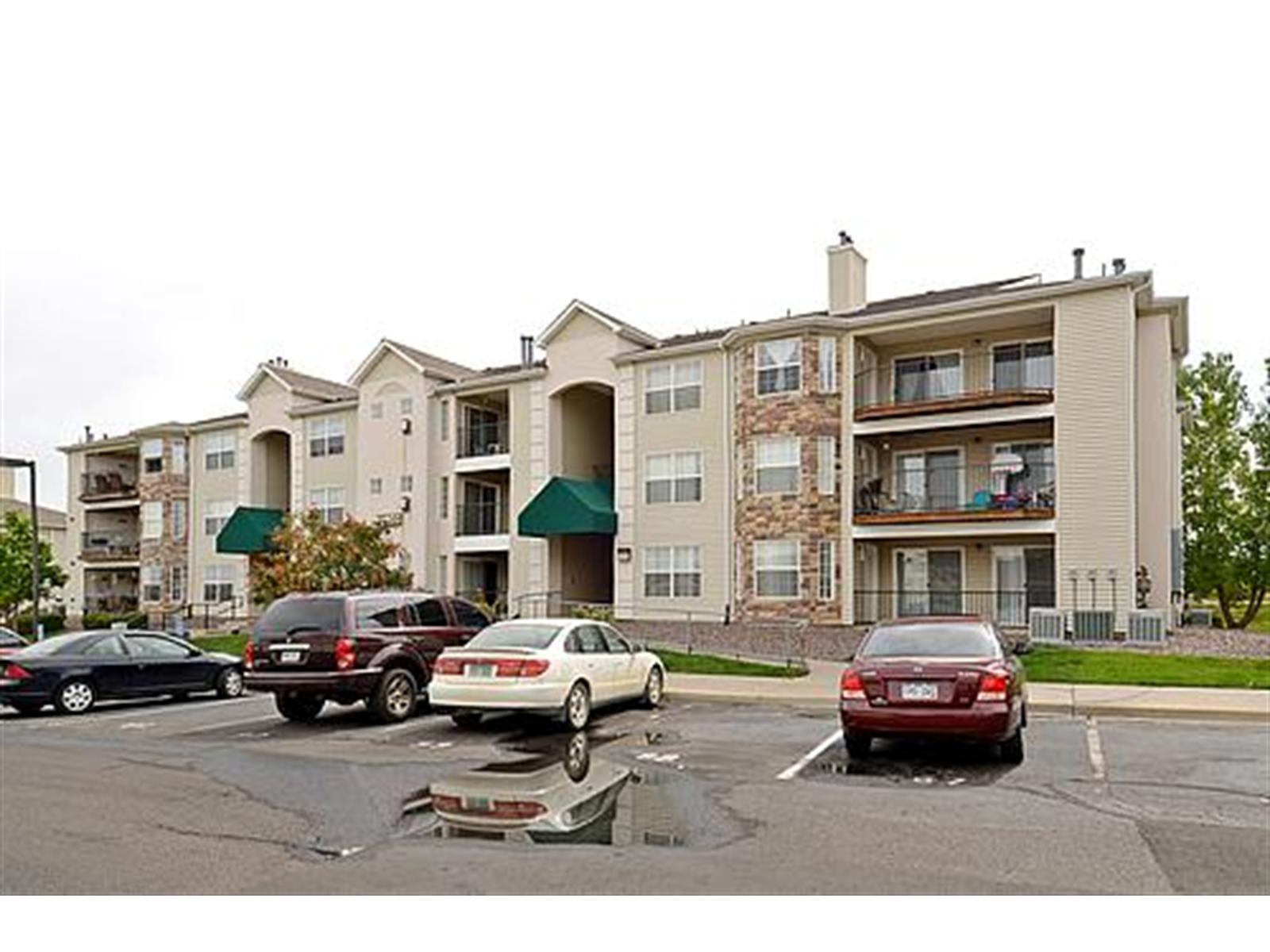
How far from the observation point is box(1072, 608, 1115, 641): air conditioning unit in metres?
24.8

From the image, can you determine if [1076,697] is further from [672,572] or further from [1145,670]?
[672,572]

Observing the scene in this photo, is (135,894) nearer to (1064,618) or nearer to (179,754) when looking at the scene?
(179,754)

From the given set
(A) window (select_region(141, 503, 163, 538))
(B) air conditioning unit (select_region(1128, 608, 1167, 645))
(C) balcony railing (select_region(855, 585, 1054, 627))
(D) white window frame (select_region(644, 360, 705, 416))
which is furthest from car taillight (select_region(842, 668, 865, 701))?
(A) window (select_region(141, 503, 163, 538))

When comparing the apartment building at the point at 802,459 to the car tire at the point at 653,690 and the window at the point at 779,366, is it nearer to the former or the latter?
the window at the point at 779,366

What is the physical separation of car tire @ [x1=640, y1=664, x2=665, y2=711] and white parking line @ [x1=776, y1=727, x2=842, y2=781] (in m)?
3.39

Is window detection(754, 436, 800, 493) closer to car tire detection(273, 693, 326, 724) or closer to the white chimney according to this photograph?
the white chimney

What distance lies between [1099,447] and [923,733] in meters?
17.6

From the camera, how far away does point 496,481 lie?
125 ft

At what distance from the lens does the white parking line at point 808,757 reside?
33.9 ft

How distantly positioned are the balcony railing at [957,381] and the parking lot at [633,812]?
1499cm

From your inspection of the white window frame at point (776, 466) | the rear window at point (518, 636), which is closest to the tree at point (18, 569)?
the white window frame at point (776, 466)

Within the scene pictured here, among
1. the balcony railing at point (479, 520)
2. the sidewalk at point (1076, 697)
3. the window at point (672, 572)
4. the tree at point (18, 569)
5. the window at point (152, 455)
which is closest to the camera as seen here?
the sidewalk at point (1076, 697)

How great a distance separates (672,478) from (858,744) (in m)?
21.4

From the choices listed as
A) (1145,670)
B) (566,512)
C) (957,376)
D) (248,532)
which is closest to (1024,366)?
(957,376)
